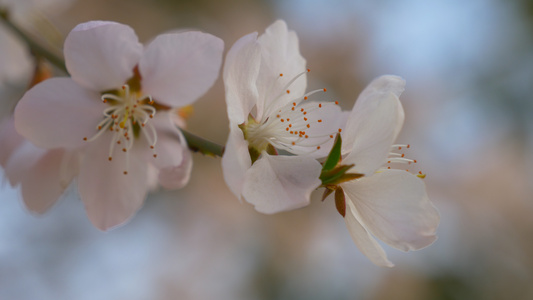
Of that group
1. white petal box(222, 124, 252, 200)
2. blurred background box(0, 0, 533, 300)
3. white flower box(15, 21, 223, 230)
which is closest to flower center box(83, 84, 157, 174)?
white flower box(15, 21, 223, 230)

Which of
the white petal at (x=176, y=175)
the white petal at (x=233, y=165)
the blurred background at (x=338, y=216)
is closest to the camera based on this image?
the white petal at (x=233, y=165)

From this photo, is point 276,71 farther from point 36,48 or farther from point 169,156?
point 36,48

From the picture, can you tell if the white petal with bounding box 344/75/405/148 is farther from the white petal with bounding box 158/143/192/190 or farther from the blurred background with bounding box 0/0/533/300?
the blurred background with bounding box 0/0/533/300

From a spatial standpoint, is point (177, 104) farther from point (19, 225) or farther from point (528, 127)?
point (528, 127)

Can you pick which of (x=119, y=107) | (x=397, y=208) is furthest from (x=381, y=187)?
(x=119, y=107)

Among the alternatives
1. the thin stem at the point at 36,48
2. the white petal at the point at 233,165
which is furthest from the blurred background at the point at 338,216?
the white petal at the point at 233,165

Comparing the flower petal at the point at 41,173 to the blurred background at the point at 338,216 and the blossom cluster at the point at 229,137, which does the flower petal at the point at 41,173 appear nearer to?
the blossom cluster at the point at 229,137

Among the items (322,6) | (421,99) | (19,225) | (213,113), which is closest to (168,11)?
(213,113)
